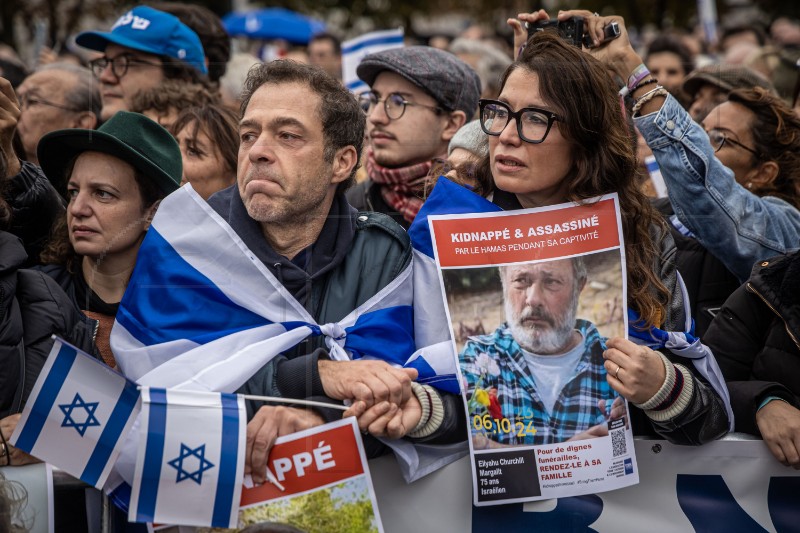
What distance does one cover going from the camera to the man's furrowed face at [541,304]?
3.06 metres

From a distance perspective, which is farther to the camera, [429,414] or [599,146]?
[599,146]

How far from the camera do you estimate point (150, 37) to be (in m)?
5.56

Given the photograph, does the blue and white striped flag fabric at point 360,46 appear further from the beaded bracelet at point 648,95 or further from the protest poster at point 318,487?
the protest poster at point 318,487

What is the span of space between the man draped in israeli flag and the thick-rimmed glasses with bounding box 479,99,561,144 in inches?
19.7

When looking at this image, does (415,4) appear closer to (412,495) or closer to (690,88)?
(690,88)

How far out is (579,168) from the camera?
3.27 metres

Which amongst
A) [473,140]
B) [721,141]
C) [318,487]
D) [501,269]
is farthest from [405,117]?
[318,487]

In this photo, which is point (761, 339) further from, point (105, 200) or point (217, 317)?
point (105, 200)

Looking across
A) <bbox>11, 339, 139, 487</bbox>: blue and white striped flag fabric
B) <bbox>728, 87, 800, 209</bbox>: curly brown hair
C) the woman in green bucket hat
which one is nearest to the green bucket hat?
the woman in green bucket hat

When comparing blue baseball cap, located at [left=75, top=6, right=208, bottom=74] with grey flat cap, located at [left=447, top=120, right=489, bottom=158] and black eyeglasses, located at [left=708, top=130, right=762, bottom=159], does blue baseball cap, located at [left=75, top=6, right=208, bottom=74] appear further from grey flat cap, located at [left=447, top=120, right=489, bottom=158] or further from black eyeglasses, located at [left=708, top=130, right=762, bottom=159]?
black eyeglasses, located at [left=708, top=130, right=762, bottom=159]

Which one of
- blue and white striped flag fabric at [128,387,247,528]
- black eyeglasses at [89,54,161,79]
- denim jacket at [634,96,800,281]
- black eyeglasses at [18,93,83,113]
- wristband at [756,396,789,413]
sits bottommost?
wristband at [756,396,789,413]

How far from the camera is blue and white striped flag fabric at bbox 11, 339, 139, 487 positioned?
8.78ft

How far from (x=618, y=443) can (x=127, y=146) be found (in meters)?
2.12

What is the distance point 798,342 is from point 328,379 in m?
1.60
